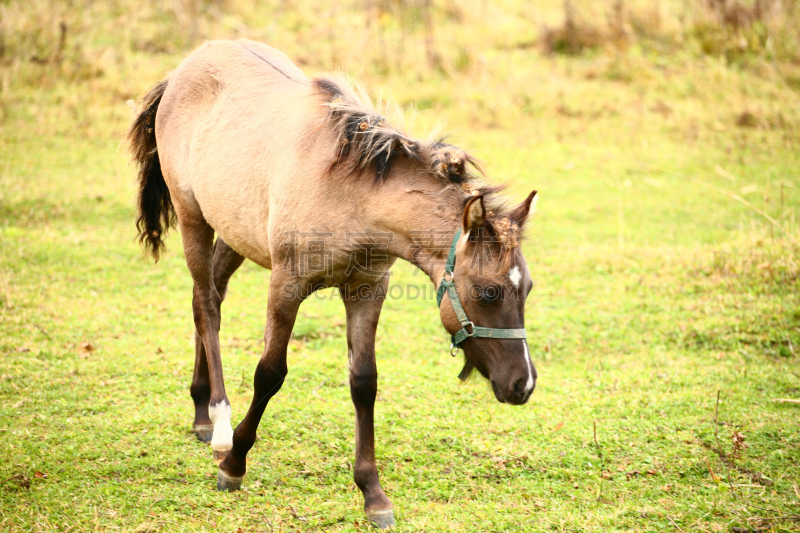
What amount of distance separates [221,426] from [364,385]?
3.55ft

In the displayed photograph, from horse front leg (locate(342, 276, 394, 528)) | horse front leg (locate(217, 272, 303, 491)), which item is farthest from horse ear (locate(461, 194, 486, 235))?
horse front leg (locate(217, 272, 303, 491))

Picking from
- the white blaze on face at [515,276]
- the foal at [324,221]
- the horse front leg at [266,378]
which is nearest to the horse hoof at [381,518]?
the foal at [324,221]

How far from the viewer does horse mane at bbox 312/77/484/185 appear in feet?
11.0

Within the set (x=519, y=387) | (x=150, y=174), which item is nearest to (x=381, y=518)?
(x=519, y=387)

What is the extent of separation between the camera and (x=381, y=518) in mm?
3477

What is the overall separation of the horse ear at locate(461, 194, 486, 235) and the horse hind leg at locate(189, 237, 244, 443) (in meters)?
2.23

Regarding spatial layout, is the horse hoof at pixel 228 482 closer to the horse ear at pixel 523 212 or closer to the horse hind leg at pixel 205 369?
the horse hind leg at pixel 205 369

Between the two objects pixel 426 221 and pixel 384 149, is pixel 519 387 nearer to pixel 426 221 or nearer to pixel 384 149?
pixel 426 221

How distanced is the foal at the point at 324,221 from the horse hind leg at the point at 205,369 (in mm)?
14

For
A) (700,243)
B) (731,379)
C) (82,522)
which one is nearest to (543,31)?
(700,243)

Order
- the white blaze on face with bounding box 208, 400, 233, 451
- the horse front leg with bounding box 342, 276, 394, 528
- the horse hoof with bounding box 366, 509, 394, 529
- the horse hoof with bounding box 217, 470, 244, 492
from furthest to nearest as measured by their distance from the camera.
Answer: the white blaze on face with bounding box 208, 400, 233, 451
the horse hoof with bounding box 217, 470, 244, 492
the horse front leg with bounding box 342, 276, 394, 528
the horse hoof with bounding box 366, 509, 394, 529

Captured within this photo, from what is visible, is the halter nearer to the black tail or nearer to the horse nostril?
the horse nostril

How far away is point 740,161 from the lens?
34.3ft

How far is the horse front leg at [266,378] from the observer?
3.68 metres
